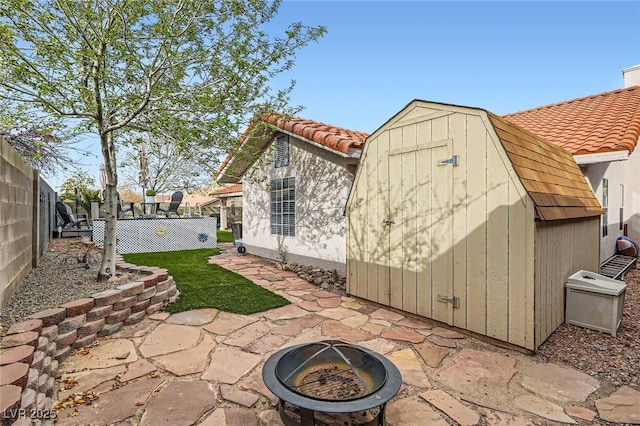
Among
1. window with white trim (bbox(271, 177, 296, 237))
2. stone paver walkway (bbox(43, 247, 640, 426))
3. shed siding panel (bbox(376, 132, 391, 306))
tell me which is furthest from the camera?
window with white trim (bbox(271, 177, 296, 237))

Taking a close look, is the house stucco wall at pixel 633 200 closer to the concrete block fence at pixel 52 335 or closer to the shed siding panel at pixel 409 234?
the shed siding panel at pixel 409 234

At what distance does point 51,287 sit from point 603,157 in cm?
840

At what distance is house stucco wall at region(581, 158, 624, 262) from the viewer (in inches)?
257

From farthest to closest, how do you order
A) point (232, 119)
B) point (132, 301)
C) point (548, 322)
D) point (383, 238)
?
point (232, 119) → point (383, 238) → point (132, 301) → point (548, 322)

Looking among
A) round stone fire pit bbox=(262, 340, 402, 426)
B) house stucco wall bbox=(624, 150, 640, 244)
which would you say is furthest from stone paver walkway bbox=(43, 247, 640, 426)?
house stucco wall bbox=(624, 150, 640, 244)

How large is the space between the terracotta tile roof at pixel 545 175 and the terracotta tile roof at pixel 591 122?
2.15ft

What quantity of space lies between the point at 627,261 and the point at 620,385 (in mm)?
6480

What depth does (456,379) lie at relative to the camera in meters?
2.96

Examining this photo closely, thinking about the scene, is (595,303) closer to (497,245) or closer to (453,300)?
(497,245)

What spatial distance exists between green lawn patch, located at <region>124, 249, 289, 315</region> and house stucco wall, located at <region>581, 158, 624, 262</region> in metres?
6.77

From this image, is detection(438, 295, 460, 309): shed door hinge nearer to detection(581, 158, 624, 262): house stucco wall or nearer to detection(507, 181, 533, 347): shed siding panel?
detection(507, 181, 533, 347): shed siding panel

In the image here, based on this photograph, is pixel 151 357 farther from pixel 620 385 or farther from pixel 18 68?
pixel 620 385

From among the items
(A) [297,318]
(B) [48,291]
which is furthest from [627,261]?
(B) [48,291]

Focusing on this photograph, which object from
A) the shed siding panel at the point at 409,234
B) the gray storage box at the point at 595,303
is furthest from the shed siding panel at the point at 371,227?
the gray storage box at the point at 595,303
